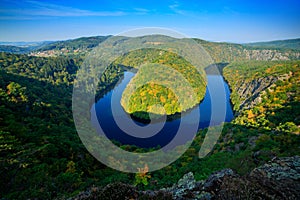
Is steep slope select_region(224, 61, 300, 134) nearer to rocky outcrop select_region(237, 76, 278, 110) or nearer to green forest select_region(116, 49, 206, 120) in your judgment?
rocky outcrop select_region(237, 76, 278, 110)

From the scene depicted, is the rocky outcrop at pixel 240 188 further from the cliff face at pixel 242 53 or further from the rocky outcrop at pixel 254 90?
the cliff face at pixel 242 53

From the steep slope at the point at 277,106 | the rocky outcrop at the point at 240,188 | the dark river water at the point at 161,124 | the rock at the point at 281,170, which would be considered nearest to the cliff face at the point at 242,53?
the dark river water at the point at 161,124

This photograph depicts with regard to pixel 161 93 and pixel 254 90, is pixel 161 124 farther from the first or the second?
pixel 254 90

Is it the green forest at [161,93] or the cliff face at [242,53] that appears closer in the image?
the green forest at [161,93]

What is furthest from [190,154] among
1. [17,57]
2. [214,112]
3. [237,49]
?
[237,49]

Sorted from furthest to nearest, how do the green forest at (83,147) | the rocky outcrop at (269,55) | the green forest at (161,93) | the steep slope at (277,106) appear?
1. the rocky outcrop at (269,55)
2. the green forest at (161,93)
3. the steep slope at (277,106)
4. the green forest at (83,147)

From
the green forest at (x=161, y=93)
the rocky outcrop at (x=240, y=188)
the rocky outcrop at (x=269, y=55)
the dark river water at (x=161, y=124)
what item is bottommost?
the dark river water at (x=161, y=124)

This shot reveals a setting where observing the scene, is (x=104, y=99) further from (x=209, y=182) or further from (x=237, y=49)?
(x=237, y=49)
